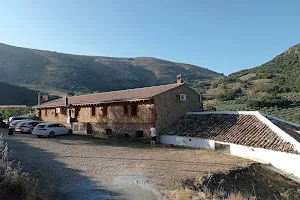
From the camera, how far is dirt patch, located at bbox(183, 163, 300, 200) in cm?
1074

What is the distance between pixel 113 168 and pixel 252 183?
21.7 feet

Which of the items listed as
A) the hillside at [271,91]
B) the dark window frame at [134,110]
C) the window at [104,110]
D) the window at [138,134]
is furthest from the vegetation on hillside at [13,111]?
the hillside at [271,91]

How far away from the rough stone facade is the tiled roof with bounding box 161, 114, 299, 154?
116 cm

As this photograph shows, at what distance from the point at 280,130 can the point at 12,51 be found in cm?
12129

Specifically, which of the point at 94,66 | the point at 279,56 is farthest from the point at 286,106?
the point at 94,66

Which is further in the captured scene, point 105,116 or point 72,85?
point 72,85

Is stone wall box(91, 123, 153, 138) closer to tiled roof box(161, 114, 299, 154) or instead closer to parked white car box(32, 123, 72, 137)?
tiled roof box(161, 114, 299, 154)

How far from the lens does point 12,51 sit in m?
113

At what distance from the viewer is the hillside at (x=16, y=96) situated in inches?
2608

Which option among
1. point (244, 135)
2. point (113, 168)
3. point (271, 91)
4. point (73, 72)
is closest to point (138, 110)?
point (244, 135)

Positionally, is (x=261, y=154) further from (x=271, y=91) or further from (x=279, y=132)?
(x=271, y=91)

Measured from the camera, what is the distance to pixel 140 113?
21.6 m

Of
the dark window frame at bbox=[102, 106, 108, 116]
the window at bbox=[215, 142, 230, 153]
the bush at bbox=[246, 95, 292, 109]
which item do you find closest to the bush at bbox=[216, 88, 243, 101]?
the bush at bbox=[246, 95, 292, 109]

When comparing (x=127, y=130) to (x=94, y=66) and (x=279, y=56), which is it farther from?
(x=94, y=66)
